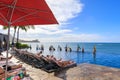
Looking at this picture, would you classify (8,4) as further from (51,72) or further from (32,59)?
(32,59)

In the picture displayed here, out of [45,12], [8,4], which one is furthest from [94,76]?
[8,4]

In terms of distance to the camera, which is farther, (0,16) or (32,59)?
(32,59)

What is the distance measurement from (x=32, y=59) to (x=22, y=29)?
892 inches

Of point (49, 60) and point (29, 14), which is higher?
point (29, 14)

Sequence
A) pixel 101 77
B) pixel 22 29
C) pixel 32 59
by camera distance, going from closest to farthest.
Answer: pixel 101 77, pixel 32 59, pixel 22 29

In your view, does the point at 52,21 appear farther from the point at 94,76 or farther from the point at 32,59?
the point at 32,59

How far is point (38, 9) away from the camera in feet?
8.96

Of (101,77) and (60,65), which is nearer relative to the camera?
(101,77)

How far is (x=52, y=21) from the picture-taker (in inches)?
127

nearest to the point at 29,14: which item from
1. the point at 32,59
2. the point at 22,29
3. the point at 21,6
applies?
the point at 21,6

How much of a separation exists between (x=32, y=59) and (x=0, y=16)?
8.02 m

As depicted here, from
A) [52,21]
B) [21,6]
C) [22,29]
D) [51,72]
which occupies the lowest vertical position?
[51,72]

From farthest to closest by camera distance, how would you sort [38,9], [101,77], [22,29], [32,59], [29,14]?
[22,29], [32,59], [101,77], [29,14], [38,9]

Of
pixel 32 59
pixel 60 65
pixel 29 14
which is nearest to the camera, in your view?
pixel 29 14
